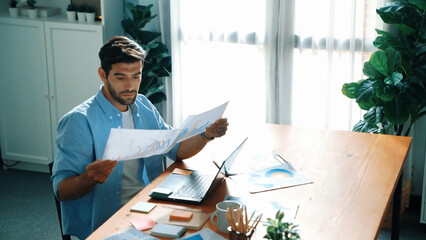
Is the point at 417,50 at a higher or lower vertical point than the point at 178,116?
higher

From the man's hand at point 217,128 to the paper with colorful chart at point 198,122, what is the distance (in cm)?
9

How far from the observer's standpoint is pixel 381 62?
3.12 meters

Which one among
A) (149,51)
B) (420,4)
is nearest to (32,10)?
(149,51)

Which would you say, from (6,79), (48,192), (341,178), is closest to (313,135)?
(341,178)

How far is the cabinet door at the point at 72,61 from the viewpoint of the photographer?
12.9ft

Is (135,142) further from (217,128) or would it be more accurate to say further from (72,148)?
(217,128)

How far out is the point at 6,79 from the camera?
4.23m

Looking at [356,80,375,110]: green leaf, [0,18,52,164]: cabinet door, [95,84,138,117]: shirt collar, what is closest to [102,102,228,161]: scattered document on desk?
[95,84,138,117]: shirt collar

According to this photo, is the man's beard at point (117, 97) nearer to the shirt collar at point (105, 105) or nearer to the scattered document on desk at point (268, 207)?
the shirt collar at point (105, 105)

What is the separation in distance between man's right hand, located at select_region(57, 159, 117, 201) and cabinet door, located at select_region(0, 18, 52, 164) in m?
2.22

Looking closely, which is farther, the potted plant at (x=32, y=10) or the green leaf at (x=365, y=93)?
the potted plant at (x=32, y=10)

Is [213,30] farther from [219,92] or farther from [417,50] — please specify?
[417,50]

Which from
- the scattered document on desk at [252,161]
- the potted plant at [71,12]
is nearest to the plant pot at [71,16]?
the potted plant at [71,12]

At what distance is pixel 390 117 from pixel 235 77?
4.23ft
